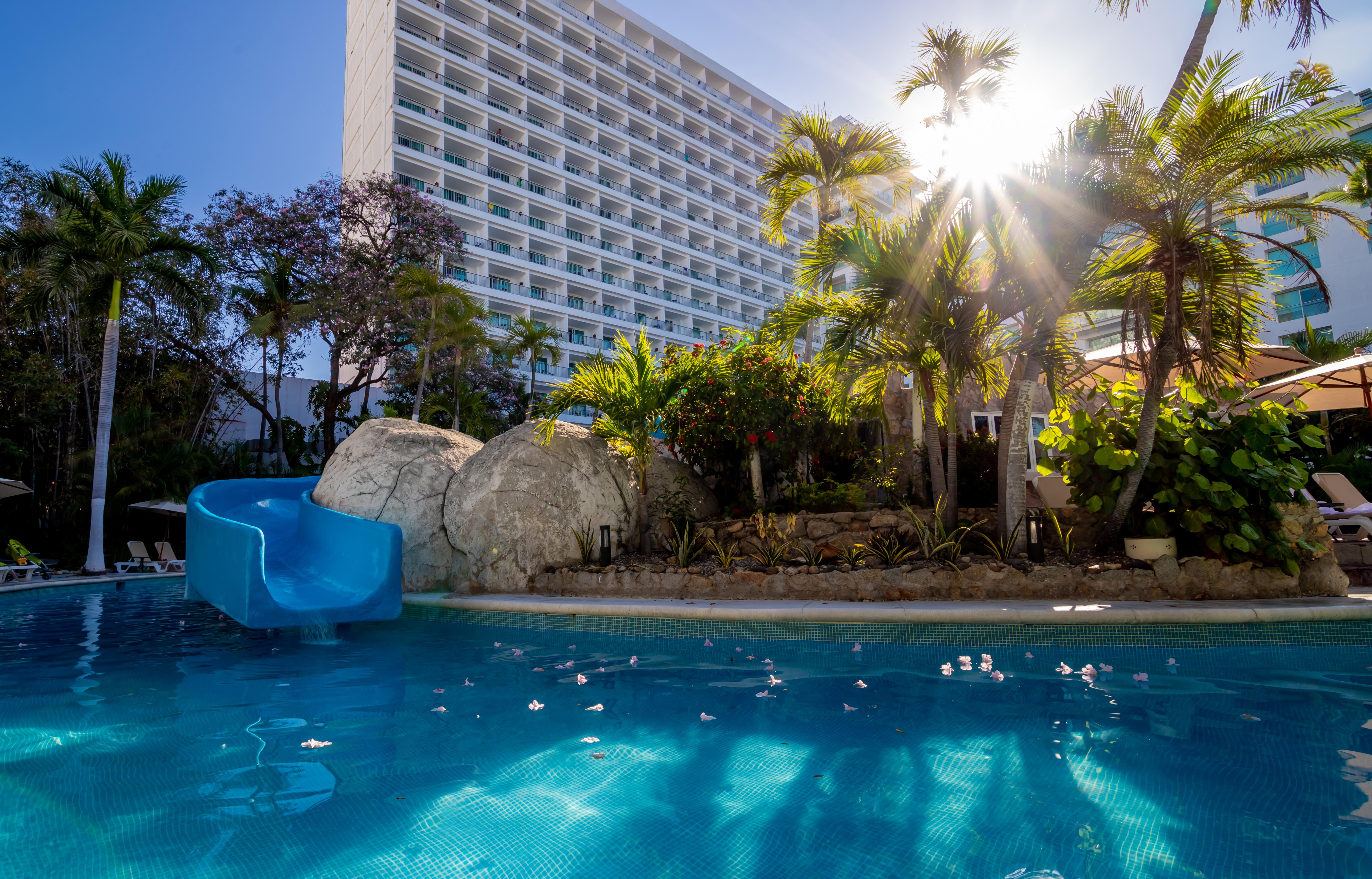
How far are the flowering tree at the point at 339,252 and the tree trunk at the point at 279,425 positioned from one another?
131 cm

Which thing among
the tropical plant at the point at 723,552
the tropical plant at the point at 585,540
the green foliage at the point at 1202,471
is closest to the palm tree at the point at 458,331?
the tropical plant at the point at 585,540

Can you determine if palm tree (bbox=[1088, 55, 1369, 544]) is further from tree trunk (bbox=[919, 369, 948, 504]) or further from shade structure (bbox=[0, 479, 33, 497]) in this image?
shade structure (bbox=[0, 479, 33, 497])

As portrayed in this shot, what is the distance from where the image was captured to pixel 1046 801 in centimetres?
256

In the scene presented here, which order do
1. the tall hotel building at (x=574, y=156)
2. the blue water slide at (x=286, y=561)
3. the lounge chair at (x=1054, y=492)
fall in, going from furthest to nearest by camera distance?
1. the tall hotel building at (x=574, y=156)
2. the lounge chair at (x=1054, y=492)
3. the blue water slide at (x=286, y=561)

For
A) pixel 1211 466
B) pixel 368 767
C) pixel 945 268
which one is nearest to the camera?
pixel 368 767

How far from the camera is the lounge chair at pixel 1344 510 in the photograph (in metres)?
7.40

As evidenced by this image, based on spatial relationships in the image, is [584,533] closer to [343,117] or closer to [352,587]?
[352,587]

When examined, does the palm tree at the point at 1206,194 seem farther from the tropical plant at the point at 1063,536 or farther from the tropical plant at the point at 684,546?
the tropical plant at the point at 684,546

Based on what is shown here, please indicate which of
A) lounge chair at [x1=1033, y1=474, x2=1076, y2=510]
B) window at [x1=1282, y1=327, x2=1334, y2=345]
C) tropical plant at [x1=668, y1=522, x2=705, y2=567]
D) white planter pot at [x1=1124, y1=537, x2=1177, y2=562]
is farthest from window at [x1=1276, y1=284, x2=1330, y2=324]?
tropical plant at [x1=668, y1=522, x2=705, y2=567]

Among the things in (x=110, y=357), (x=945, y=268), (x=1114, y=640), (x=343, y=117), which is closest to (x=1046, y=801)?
(x=1114, y=640)

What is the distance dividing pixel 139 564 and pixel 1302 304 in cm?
4001

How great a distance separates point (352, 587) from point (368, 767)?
4404mm

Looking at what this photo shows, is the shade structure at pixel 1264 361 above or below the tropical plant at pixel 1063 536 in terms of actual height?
above

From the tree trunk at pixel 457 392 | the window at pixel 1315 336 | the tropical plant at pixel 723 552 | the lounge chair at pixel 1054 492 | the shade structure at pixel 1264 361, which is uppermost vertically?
the window at pixel 1315 336
